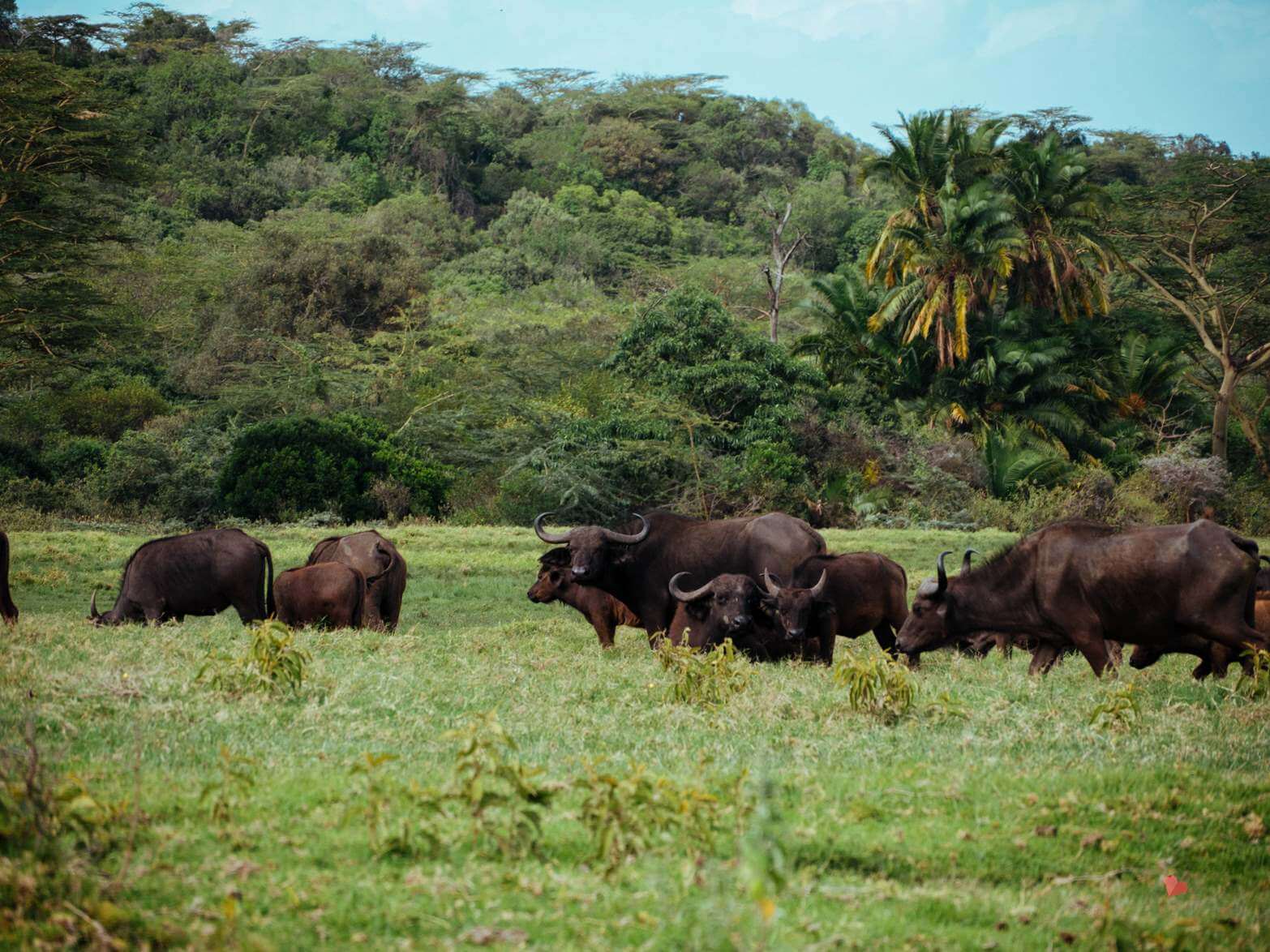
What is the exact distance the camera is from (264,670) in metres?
7.55

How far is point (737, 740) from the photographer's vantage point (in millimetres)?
7047

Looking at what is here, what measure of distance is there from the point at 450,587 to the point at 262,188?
3926cm

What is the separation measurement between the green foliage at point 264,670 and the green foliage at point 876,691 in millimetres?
3329

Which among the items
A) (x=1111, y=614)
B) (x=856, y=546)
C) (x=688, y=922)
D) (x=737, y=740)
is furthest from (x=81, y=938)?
(x=856, y=546)

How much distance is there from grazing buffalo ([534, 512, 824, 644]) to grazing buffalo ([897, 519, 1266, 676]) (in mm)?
1936

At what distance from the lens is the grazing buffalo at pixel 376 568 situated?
12.6 metres

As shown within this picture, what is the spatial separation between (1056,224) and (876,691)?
99.3 feet

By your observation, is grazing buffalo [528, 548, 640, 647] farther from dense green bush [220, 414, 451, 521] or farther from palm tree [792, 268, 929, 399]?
palm tree [792, 268, 929, 399]

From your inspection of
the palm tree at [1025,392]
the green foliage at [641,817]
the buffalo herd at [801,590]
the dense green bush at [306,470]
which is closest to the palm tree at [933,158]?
the palm tree at [1025,392]

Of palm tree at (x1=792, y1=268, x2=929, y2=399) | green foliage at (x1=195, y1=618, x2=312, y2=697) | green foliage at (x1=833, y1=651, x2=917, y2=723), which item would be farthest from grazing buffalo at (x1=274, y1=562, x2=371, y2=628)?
palm tree at (x1=792, y1=268, x2=929, y2=399)

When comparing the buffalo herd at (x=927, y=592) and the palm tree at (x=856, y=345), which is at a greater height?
the palm tree at (x=856, y=345)

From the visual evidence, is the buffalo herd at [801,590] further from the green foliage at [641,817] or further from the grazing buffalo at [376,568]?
the green foliage at [641,817]

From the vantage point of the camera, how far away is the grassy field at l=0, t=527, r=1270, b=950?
411 cm

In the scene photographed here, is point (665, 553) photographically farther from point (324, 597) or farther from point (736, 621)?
point (324, 597)
